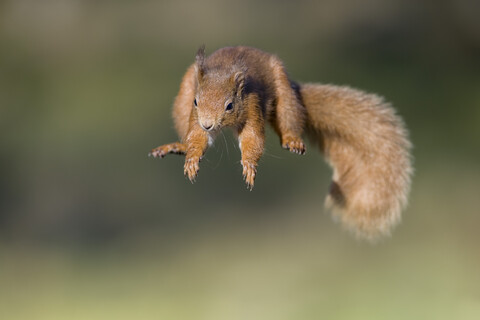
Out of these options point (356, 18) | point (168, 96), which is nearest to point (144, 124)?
point (168, 96)

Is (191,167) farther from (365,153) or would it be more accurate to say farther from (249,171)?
(365,153)

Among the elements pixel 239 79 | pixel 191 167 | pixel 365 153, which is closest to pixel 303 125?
pixel 239 79

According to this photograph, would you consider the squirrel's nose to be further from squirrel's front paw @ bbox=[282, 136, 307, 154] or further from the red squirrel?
squirrel's front paw @ bbox=[282, 136, 307, 154]

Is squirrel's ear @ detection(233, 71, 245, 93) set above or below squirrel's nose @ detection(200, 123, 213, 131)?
above

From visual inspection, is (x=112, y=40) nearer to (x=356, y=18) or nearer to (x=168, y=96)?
A: (x=168, y=96)

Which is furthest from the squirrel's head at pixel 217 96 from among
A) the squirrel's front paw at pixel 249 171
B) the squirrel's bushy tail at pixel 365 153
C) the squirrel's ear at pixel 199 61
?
the squirrel's bushy tail at pixel 365 153

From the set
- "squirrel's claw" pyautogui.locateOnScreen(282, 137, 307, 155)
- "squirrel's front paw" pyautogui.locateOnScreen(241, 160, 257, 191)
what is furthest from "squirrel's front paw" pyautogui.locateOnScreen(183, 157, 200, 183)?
"squirrel's claw" pyautogui.locateOnScreen(282, 137, 307, 155)

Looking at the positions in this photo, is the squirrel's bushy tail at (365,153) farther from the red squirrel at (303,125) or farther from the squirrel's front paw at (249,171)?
the squirrel's front paw at (249,171)
